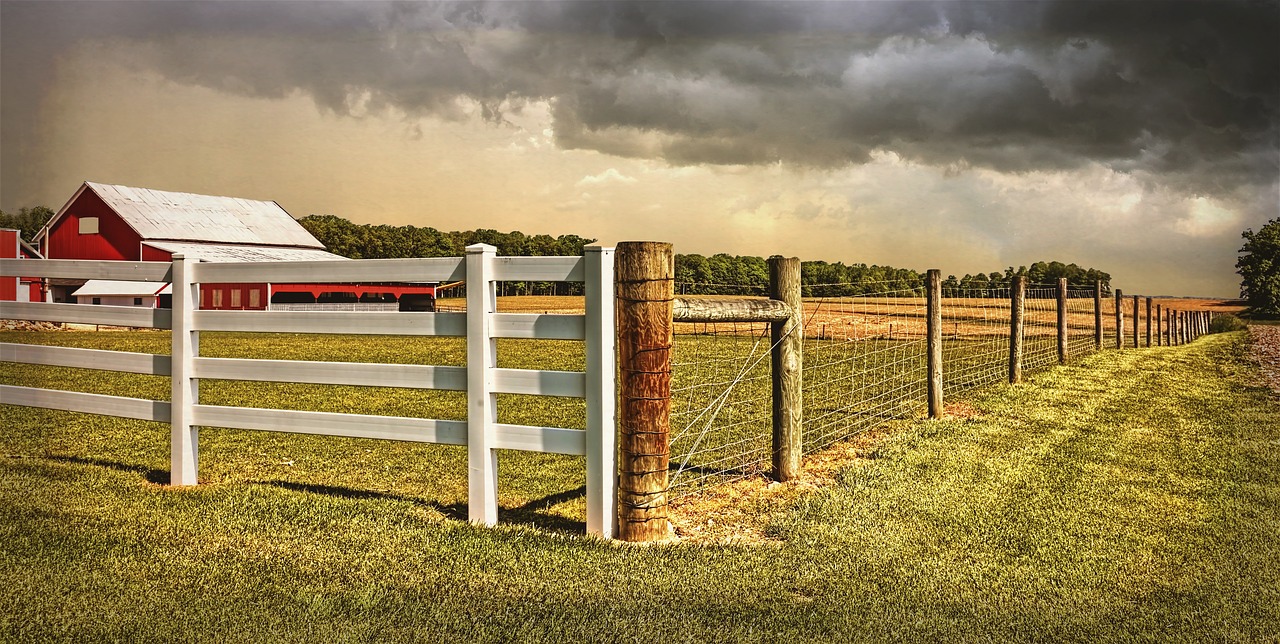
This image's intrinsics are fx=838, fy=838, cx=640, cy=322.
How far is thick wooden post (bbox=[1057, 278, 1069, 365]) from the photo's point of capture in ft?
48.9

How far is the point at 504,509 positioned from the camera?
5.55 m

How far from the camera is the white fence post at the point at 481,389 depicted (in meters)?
4.88

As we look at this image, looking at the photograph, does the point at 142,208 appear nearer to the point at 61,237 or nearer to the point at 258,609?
the point at 61,237

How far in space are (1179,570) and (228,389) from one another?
12.2 m

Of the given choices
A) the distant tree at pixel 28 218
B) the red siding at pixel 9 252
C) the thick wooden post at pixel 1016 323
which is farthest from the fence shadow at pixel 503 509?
the distant tree at pixel 28 218

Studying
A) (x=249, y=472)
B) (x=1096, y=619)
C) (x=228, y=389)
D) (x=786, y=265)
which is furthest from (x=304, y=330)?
(x=228, y=389)

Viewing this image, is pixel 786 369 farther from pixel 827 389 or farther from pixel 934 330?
pixel 827 389

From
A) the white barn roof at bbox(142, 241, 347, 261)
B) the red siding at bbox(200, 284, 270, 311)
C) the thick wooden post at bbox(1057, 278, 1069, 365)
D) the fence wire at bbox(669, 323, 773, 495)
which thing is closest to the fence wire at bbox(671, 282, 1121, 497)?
the fence wire at bbox(669, 323, 773, 495)

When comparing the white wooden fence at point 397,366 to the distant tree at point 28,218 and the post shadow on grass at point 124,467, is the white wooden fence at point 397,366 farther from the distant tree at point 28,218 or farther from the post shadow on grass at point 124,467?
the distant tree at point 28,218

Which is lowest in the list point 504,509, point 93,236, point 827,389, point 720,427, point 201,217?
point 504,509

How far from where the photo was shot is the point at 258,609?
361cm

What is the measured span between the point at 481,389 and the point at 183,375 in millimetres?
2600

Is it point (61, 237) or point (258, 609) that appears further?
point (61, 237)

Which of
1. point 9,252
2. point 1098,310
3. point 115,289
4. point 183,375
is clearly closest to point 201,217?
point 115,289
